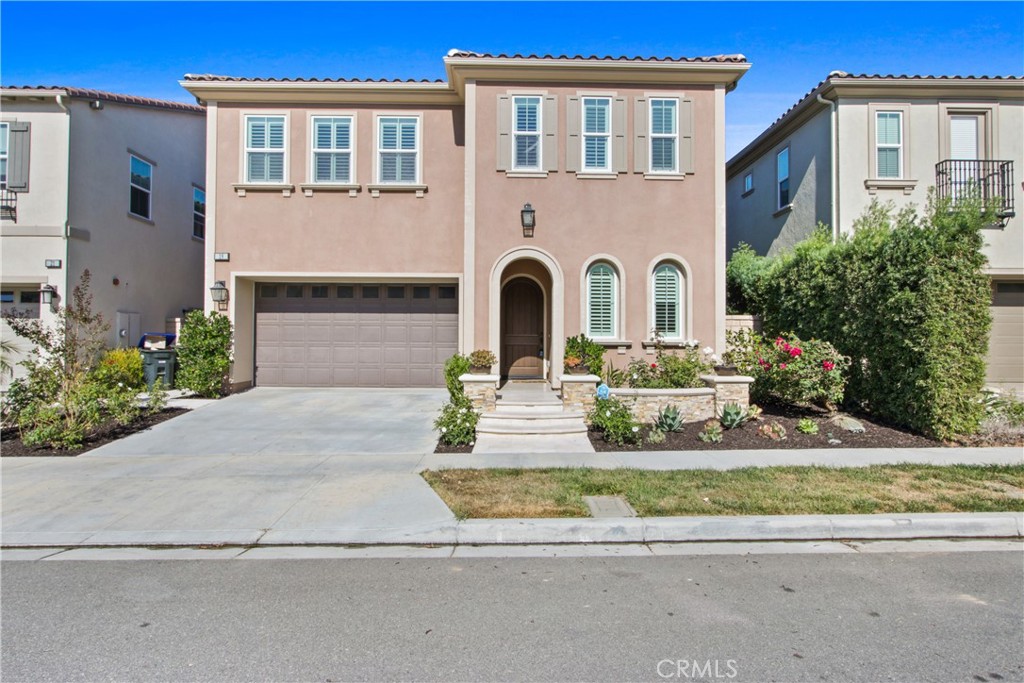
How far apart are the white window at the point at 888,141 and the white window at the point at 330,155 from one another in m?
12.0

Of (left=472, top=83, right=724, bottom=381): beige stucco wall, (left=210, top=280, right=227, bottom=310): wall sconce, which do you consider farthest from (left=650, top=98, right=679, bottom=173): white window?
(left=210, top=280, right=227, bottom=310): wall sconce

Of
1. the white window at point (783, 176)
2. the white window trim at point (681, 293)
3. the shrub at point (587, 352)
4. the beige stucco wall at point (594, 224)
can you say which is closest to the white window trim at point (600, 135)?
the beige stucco wall at point (594, 224)

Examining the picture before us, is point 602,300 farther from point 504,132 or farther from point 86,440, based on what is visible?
point 86,440

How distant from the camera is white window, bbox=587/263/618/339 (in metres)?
12.7

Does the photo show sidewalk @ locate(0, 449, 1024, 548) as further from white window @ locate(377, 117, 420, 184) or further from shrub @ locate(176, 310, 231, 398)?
white window @ locate(377, 117, 420, 184)

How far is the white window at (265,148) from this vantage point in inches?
539

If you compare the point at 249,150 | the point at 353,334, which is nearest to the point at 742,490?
the point at 353,334

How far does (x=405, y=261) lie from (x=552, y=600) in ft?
35.0

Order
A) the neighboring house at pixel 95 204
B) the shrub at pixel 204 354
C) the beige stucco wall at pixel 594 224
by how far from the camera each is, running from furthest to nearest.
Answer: the neighboring house at pixel 95 204
the shrub at pixel 204 354
the beige stucco wall at pixel 594 224

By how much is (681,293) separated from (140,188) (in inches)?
556

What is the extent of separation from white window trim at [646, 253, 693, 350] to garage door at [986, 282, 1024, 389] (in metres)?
7.78

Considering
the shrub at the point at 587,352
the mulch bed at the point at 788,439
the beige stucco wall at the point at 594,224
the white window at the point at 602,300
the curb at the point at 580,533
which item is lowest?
the curb at the point at 580,533

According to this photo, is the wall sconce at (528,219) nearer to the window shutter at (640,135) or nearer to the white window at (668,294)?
the window shutter at (640,135)

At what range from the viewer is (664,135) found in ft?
41.9
